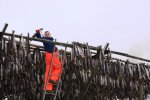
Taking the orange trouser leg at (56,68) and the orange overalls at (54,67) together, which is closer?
the orange overalls at (54,67)

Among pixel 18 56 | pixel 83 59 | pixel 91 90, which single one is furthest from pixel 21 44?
pixel 91 90

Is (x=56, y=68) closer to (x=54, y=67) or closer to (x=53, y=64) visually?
(x=54, y=67)

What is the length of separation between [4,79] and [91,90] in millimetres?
3637

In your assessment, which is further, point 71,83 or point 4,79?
point 71,83

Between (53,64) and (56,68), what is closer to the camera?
(53,64)

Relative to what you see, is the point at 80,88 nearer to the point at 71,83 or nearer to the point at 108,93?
the point at 71,83

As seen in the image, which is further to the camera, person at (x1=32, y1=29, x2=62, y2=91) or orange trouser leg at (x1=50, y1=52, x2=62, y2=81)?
orange trouser leg at (x1=50, y1=52, x2=62, y2=81)

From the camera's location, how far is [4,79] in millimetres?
11883

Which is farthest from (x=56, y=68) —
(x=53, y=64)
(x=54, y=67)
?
(x=53, y=64)

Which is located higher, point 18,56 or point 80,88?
point 18,56

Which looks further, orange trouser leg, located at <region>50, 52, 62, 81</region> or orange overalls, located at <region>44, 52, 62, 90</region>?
orange trouser leg, located at <region>50, 52, 62, 81</region>

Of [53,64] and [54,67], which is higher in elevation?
[53,64]

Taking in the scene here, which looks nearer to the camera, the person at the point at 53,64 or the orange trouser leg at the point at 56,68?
the person at the point at 53,64

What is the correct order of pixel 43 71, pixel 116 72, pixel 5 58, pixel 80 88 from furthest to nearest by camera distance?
pixel 116 72 < pixel 80 88 < pixel 43 71 < pixel 5 58
